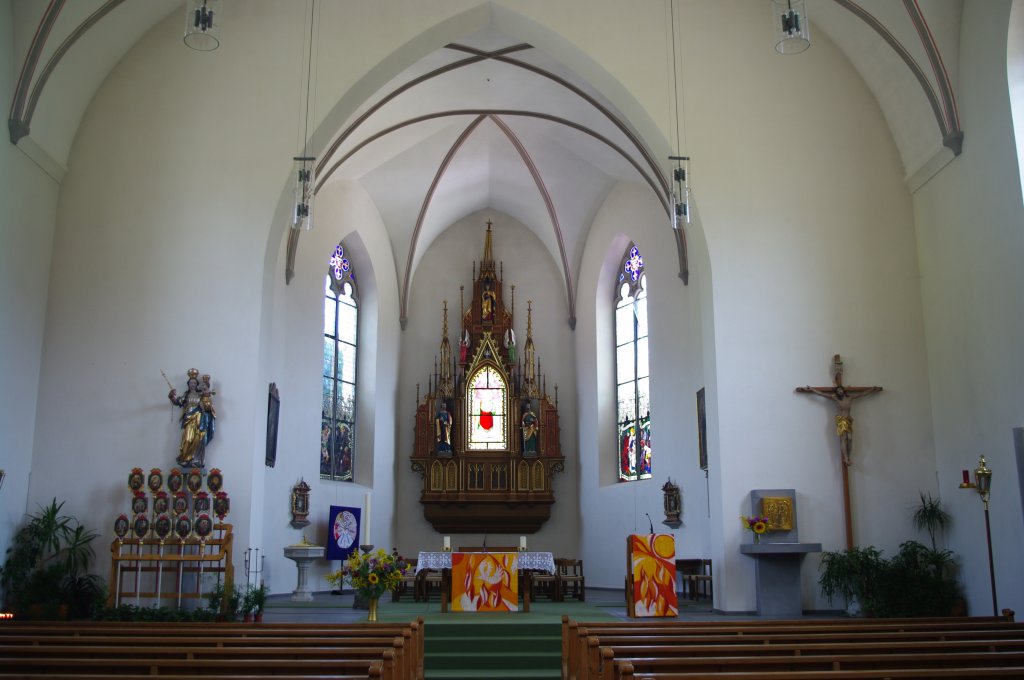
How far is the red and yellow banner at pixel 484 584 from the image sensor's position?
12.3 metres

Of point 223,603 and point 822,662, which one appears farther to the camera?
point 223,603

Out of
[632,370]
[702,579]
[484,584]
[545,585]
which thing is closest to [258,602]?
[484,584]

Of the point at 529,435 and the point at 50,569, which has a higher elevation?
the point at 529,435

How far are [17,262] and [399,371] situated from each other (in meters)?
9.62

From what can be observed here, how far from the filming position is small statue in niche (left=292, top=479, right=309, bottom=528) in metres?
16.3

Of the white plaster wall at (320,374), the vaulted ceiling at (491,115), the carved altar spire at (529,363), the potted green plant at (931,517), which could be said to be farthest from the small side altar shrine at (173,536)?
the carved altar spire at (529,363)

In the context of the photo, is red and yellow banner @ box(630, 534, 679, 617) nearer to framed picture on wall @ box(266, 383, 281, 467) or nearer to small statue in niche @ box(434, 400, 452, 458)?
framed picture on wall @ box(266, 383, 281, 467)

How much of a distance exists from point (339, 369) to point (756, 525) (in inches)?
382

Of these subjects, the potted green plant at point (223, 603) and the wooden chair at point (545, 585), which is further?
the wooden chair at point (545, 585)

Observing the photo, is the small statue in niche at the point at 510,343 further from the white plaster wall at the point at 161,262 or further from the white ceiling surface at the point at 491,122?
the white plaster wall at the point at 161,262

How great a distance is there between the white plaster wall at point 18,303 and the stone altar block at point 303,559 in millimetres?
4276

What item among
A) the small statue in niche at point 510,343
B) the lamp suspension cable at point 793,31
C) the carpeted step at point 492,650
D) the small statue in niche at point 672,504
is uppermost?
the lamp suspension cable at point 793,31

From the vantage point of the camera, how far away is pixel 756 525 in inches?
472

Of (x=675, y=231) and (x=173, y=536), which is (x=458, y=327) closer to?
(x=675, y=231)
